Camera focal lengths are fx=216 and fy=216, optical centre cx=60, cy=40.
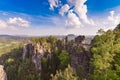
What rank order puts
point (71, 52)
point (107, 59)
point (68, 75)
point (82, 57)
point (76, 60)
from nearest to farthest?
point (107, 59) → point (68, 75) → point (82, 57) → point (76, 60) → point (71, 52)

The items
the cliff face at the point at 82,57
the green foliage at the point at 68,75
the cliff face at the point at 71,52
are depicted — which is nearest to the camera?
the green foliage at the point at 68,75

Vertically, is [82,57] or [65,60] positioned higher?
[82,57]

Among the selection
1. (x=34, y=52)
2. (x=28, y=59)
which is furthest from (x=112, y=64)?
(x=28, y=59)

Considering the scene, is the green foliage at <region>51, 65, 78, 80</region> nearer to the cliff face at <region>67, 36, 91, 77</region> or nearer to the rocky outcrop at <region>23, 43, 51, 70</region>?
the cliff face at <region>67, 36, 91, 77</region>

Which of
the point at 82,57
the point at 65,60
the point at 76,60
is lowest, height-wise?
the point at 65,60

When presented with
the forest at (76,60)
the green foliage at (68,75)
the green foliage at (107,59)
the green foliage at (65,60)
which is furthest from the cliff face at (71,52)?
the green foliage at (107,59)

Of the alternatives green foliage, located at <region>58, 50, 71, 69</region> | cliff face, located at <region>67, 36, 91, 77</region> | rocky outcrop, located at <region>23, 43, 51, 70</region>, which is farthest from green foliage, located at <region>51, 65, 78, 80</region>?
rocky outcrop, located at <region>23, 43, 51, 70</region>

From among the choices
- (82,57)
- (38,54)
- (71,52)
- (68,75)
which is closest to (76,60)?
(82,57)

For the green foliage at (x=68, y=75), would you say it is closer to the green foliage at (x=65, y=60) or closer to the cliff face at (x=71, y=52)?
the cliff face at (x=71, y=52)

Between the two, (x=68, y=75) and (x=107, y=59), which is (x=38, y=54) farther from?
(x=107, y=59)

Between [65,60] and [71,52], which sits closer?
[71,52]

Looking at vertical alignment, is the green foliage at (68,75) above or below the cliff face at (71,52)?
below
